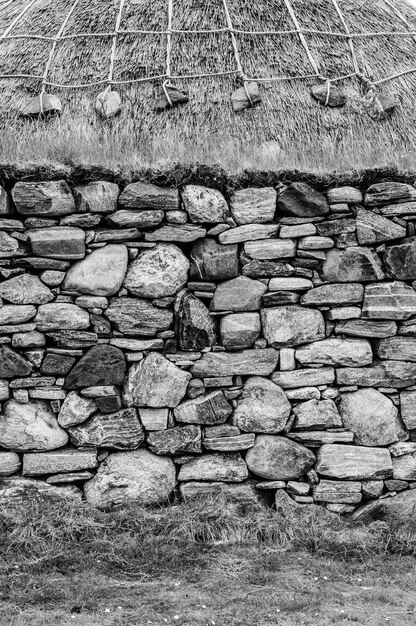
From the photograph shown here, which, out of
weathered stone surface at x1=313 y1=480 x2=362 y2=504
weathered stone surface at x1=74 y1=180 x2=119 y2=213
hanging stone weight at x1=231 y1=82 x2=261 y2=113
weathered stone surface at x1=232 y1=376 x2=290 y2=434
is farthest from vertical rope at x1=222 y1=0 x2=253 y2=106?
weathered stone surface at x1=313 y1=480 x2=362 y2=504

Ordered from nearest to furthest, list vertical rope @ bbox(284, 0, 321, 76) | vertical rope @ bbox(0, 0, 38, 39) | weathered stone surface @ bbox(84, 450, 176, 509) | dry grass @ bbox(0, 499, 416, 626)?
dry grass @ bbox(0, 499, 416, 626)
weathered stone surface @ bbox(84, 450, 176, 509)
vertical rope @ bbox(284, 0, 321, 76)
vertical rope @ bbox(0, 0, 38, 39)

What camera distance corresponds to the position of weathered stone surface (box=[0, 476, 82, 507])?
5.65 metres

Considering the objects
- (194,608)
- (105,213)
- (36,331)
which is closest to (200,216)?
(105,213)

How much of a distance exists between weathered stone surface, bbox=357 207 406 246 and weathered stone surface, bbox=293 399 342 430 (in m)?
1.41

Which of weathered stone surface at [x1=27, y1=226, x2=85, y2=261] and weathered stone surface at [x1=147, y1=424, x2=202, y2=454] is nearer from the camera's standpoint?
weathered stone surface at [x1=27, y1=226, x2=85, y2=261]

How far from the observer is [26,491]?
5.68 meters

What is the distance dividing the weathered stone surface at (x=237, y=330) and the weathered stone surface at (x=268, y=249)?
0.51 meters

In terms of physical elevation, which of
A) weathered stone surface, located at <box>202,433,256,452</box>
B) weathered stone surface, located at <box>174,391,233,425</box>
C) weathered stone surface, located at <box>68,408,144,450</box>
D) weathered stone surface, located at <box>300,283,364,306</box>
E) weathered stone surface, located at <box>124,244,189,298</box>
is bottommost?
weathered stone surface, located at <box>202,433,256,452</box>

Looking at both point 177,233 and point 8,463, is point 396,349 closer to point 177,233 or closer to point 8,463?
point 177,233

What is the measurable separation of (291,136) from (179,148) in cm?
97

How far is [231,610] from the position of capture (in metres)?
4.59

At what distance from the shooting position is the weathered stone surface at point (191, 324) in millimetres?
5812

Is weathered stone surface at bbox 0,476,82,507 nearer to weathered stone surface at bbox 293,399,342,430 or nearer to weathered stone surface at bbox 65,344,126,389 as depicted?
weathered stone surface at bbox 65,344,126,389

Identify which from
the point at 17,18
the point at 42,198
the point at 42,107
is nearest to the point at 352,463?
the point at 42,198
